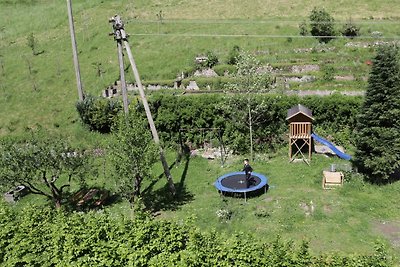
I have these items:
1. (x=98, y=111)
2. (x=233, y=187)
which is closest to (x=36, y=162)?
(x=233, y=187)

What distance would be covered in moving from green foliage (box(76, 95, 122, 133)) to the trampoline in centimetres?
987

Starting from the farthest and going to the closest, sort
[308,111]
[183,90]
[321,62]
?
[321,62] < [183,90] < [308,111]

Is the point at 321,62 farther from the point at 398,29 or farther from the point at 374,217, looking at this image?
the point at 374,217

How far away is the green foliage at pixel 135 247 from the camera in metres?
11.4

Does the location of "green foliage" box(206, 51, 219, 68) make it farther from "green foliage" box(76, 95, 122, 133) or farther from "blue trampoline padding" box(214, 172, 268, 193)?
"blue trampoline padding" box(214, 172, 268, 193)

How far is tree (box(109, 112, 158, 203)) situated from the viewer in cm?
1848

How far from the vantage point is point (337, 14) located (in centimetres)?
4991

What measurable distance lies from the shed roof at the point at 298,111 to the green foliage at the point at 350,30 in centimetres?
2219

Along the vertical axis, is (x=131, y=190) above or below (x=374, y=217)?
above

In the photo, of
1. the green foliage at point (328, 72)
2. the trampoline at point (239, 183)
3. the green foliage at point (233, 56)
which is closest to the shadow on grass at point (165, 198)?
the trampoline at point (239, 183)

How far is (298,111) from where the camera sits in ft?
77.5

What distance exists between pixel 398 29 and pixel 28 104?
1509 inches

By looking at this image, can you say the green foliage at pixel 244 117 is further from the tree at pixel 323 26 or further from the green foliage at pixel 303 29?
the green foliage at pixel 303 29

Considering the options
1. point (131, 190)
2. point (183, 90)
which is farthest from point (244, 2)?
point (131, 190)
